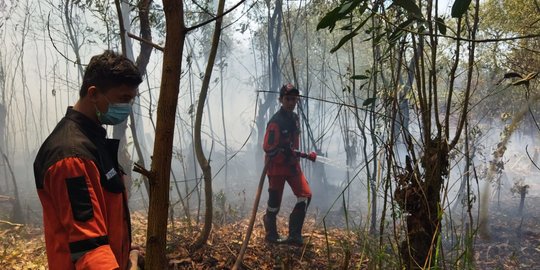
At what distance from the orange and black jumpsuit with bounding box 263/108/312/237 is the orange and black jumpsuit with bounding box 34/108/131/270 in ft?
9.31

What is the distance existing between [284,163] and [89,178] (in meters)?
3.15

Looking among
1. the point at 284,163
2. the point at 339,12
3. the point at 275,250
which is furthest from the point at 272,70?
the point at 339,12

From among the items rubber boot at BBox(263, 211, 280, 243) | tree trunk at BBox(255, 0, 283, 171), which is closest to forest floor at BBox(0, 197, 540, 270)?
rubber boot at BBox(263, 211, 280, 243)

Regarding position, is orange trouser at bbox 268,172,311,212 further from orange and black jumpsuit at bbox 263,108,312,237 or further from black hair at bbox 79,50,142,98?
black hair at bbox 79,50,142,98

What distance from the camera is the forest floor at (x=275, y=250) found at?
3192mm

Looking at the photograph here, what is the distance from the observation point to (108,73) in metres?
1.51

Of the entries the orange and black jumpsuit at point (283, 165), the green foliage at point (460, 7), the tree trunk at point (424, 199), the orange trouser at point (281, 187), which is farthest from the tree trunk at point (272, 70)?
the green foliage at point (460, 7)

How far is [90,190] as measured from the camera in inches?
51.4

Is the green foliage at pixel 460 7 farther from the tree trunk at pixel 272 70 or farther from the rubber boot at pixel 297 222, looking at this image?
the tree trunk at pixel 272 70

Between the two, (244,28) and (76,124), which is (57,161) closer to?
(76,124)

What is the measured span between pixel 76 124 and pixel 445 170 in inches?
63.8

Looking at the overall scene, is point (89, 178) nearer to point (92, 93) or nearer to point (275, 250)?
point (92, 93)

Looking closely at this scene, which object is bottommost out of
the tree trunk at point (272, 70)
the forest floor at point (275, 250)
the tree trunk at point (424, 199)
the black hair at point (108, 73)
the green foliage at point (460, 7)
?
the forest floor at point (275, 250)

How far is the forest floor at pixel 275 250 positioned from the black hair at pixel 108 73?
44.2 inches
